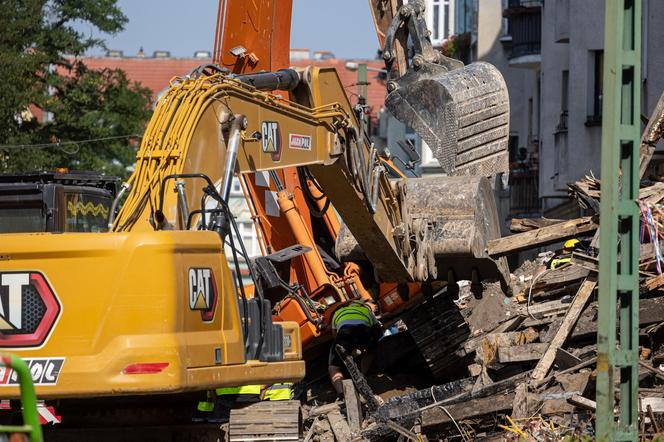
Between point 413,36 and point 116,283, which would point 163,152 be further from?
point 413,36

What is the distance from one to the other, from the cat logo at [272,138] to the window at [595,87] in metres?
15.9

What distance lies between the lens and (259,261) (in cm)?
1029

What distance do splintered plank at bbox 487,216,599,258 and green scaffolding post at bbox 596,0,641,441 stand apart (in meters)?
4.32

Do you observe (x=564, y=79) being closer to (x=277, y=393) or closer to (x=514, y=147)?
(x=514, y=147)

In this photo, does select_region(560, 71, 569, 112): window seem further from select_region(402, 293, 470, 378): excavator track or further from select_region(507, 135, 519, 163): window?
select_region(402, 293, 470, 378): excavator track

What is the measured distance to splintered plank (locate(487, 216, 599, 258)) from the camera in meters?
13.4

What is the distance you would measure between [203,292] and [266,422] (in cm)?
188

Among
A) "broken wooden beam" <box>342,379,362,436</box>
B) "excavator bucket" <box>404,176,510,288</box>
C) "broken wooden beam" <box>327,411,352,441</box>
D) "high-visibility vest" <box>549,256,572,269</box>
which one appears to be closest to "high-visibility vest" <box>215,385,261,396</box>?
"broken wooden beam" <box>327,411,352,441</box>

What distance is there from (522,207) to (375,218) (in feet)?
80.5

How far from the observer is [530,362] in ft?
43.7

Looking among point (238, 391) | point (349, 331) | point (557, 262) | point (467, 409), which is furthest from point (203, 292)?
point (557, 262)

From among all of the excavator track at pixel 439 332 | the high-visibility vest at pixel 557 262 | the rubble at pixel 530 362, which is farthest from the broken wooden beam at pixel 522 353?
the high-visibility vest at pixel 557 262

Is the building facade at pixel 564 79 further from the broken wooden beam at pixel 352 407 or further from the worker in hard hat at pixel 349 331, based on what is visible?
the broken wooden beam at pixel 352 407

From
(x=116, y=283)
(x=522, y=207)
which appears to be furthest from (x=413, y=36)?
(x=522, y=207)
